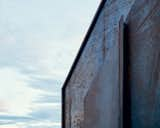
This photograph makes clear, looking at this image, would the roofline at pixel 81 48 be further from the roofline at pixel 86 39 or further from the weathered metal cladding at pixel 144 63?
the weathered metal cladding at pixel 144 63

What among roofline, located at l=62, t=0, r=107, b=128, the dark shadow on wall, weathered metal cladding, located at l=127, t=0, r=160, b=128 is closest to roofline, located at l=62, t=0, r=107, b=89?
roofline, located at l=62, t=0, r=107, b=128

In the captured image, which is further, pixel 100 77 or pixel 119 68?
pixel 100 77

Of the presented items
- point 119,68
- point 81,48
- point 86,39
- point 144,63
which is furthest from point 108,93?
point 81,48

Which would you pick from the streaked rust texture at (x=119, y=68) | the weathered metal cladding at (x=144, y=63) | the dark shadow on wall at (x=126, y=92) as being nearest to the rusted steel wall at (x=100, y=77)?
the streaked rust texture at (x=119, y=68)

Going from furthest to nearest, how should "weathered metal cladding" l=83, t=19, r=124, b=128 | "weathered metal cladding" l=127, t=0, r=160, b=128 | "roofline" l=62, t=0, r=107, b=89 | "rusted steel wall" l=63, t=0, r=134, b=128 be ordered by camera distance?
1. "roofline" l=62, t=0, r=107, b=89
2. "rusted steel wall" l=63, t=0, r=134, b=128
3. "weathered metal cladding" l=83, t=19, r=124, b=128
4. "weathered metal cladding" l=127, t=0, r=160, b=128

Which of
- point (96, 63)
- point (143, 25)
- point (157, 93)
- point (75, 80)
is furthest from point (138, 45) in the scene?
point (75, 80)

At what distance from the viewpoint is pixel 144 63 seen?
6746 mm

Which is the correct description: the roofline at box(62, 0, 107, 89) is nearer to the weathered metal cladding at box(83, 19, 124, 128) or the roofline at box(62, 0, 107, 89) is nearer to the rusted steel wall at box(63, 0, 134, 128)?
the rusted steel wall at box(63, 0, 134, 128)

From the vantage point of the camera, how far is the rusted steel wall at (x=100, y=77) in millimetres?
7484

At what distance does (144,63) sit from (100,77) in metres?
1.70

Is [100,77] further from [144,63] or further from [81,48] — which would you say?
[144,63]

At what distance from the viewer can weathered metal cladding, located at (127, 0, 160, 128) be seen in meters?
6.34

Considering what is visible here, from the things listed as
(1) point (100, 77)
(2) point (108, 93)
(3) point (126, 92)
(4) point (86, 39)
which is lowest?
(3) point (126, 92)

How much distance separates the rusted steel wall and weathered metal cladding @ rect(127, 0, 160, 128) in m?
0.35
